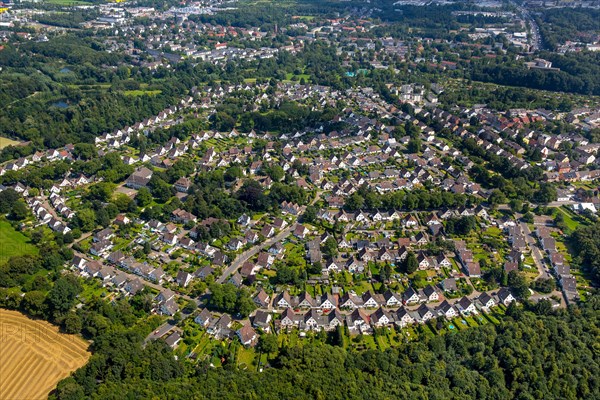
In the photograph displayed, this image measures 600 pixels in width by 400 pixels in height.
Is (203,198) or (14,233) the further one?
(203,198)

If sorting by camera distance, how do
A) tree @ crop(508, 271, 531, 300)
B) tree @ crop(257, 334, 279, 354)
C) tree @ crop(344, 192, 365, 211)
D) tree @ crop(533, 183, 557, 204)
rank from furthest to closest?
tree @ crop(533, 183, 557, 204)
tree @ crop(344, 192, 365, 211)
tree @ crop(508, 271, 531, 300)
tree @ crop(257, 334, 279, 354)

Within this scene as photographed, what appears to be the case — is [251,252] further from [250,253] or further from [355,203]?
[355,203]

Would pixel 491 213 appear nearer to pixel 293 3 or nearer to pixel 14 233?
pixel 14 233

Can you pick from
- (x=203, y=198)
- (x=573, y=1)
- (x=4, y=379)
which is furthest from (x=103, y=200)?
(x=573, y=1)

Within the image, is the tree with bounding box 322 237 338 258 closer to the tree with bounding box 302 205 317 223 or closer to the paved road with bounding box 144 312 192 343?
the tree with bounding box 302 205 317 223

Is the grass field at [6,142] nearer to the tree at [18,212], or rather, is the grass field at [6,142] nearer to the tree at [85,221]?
the tree at [18,212]

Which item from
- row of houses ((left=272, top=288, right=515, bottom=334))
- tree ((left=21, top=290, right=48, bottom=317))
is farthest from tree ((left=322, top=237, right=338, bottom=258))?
tree ((left=21, top=290, right=48, bottom=317))
